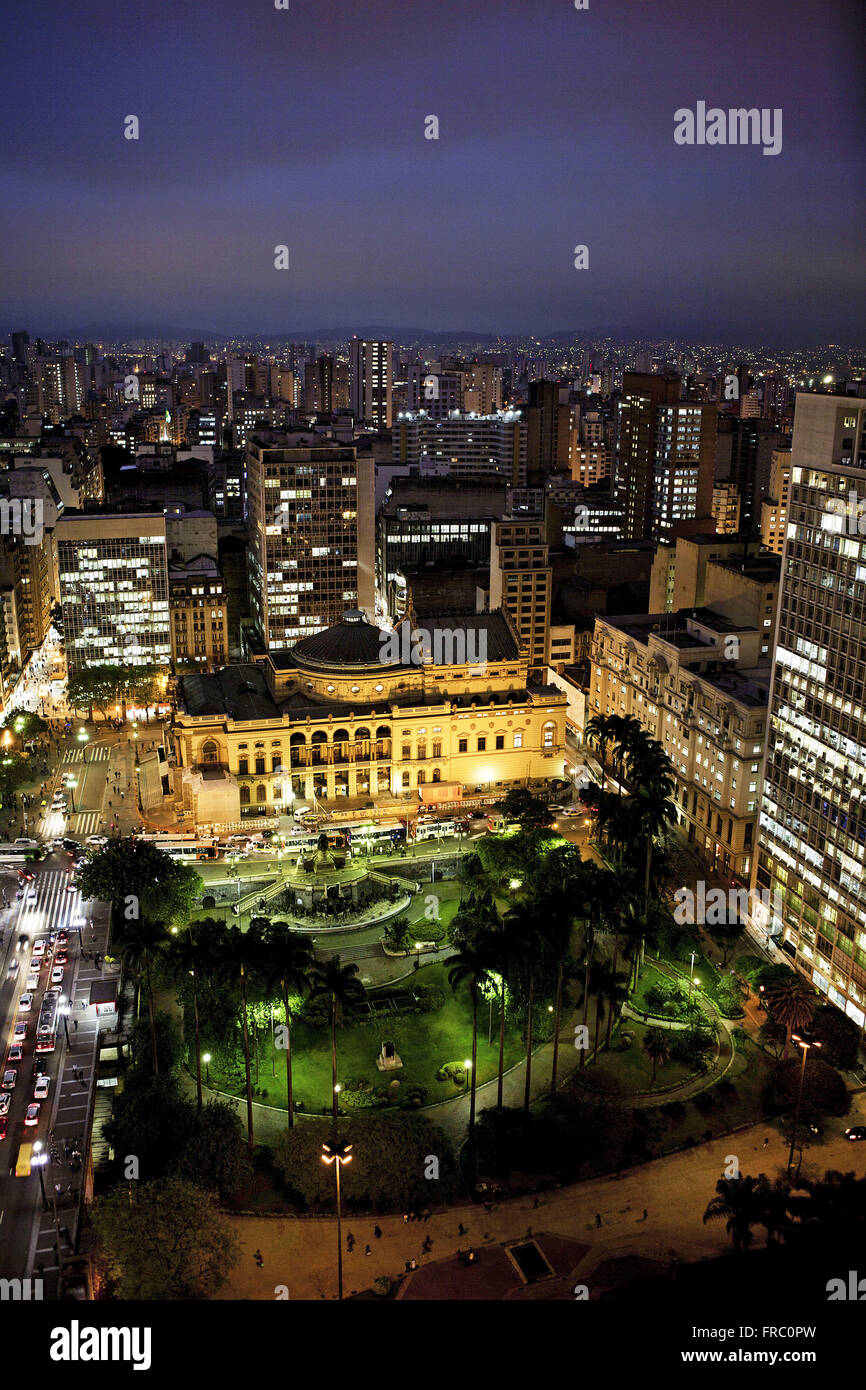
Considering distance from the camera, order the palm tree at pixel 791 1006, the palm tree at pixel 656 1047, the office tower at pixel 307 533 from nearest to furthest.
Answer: the palm tree at pixel 791 1006, the palm tree at pixel 656 1047, the office tower at pixel 307 533

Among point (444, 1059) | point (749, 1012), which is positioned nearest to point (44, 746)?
point (444, 1059)

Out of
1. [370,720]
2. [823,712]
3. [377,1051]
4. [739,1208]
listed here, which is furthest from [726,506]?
[739,1208]

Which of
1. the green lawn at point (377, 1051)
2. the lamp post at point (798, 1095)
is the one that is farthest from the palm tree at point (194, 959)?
the lamp post at point (798, 1095)

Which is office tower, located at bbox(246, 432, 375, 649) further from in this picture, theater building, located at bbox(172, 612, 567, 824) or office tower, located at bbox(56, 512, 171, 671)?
theater building, located at bbox(172, 612, 567, 824)

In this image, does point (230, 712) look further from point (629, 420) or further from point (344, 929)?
point (629, 420)

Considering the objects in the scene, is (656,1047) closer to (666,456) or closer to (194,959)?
(194,959)

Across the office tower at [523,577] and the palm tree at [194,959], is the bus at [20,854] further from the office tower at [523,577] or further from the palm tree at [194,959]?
the office tower at [523,577]
